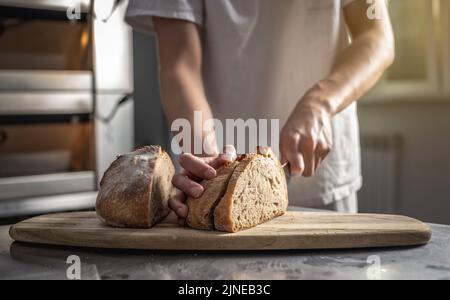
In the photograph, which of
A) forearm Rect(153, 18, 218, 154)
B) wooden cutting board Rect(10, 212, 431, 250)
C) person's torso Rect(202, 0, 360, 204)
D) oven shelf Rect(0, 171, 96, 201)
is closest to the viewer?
wooden cutting board Rect(10, 212, 431, 250)

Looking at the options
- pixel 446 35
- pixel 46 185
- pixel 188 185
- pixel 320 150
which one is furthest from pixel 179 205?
pixel 446 35

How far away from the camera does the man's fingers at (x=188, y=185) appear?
3.00 feet

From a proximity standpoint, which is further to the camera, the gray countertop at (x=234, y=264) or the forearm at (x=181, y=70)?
the forearm at (x=181, y=70)

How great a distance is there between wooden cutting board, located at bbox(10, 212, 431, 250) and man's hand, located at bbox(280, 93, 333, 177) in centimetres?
14

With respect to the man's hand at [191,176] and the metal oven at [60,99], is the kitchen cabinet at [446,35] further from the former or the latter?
the man's hand at [191,176]

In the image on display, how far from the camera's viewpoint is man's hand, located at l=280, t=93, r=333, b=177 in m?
1.03

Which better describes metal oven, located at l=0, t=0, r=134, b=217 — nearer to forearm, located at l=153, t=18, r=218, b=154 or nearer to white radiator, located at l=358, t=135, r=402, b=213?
forearm, located at l=153, t=18, r=218, b=154

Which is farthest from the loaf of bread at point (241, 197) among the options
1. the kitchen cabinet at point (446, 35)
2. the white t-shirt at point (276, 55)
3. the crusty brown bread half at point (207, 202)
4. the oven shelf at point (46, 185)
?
the kitchen cabinet at point (446, 35)

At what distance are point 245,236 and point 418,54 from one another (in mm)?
1578

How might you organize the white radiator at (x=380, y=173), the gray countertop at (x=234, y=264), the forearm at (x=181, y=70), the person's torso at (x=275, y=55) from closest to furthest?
the gray countertop at (x=234, y=264)
the forearm at (x=181, y=70)
the person's torso at (x=275, y=55)
the white radiator at (x=380, y=173)

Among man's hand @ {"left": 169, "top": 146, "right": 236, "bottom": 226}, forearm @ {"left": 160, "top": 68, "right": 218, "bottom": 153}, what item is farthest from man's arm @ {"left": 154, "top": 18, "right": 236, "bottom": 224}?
man's hand @ {"left": 169, "top": 146, "right": 236, "bottom": 226}

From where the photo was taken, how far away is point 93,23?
1.82m

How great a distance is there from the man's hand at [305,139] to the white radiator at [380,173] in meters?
1.24

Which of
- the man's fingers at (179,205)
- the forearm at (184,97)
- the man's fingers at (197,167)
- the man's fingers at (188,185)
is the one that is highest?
the forearm at (184,97)
